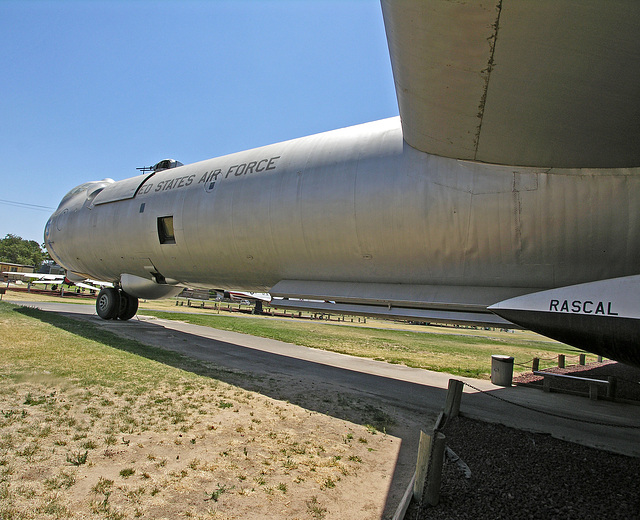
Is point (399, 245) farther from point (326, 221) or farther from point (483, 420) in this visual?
point (483, 420)

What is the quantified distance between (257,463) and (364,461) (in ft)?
3.94

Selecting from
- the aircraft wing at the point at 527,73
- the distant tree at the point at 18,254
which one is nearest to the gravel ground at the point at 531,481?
the aircraft wing at the point at 527,73

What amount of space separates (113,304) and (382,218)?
1339 cm

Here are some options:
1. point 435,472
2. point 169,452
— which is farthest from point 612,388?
point 169,452

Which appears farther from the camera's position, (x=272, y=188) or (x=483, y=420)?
(x=272, y=188)

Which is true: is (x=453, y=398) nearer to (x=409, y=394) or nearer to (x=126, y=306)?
(x=409, y=394)

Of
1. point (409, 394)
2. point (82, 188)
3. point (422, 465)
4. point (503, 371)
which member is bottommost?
point (409, 394)

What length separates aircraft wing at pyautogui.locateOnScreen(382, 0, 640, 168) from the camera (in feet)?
9.13

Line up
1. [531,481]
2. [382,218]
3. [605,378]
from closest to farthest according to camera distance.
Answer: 1. [531,481]
2. [382,218]
3. [605,378]

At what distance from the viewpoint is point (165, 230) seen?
37.9ft

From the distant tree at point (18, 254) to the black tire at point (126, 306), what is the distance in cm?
10073

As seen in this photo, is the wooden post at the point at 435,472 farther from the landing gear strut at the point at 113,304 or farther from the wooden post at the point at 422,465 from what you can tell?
the landing gear strut at the point at 113,304

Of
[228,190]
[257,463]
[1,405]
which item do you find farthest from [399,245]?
[1,405]

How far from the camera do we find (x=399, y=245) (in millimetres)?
6848
